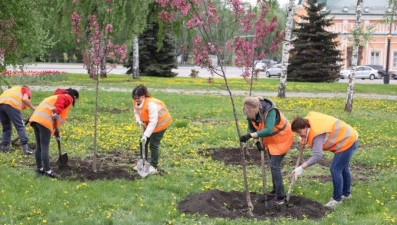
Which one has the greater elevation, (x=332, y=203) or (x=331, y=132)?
(x=331, y=132)

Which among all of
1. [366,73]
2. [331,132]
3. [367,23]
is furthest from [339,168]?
[367,23]

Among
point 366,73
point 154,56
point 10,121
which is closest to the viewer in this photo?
point 10,121

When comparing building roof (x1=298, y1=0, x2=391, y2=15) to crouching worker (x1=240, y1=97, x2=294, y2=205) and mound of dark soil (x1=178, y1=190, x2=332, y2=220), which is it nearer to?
mound of dark soil (x1=178, y1=190, x2=332, y2=220)

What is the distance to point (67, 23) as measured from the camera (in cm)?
1866

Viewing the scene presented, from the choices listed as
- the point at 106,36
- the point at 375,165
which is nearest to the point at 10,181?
the point at 106,36

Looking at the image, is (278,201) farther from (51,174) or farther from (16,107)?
(16,107)

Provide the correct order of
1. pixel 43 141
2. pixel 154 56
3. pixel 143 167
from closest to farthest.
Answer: pixel 43 141
pixel 143 167
pixel 154 56

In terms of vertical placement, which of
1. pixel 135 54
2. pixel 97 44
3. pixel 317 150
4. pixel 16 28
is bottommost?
pixel 317 150

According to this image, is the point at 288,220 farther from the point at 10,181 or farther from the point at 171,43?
the point at 171,43

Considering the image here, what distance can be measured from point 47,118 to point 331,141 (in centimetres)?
396

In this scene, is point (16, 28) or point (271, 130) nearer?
point (271, 130)

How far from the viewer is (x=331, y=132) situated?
633cm

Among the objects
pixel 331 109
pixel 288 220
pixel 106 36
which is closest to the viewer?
pixel 288 220

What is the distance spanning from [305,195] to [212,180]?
4.64 ft
